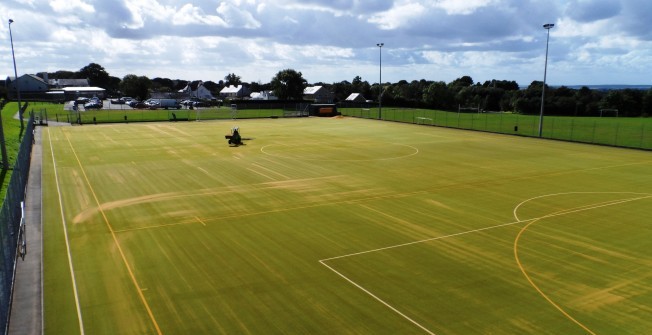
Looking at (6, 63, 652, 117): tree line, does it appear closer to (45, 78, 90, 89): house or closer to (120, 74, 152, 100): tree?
(120, 74, 152, 100): tree

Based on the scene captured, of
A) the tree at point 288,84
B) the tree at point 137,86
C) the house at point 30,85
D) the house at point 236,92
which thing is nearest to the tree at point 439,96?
the tree at point 288,84

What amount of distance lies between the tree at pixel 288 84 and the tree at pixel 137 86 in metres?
40.5

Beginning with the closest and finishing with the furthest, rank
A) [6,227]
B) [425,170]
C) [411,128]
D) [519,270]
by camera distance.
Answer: [6,227], [519,270], [425,170], [411,128]

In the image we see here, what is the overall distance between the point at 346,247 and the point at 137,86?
14172cm

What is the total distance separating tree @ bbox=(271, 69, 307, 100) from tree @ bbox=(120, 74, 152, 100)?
40525mm

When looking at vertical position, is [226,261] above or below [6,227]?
below

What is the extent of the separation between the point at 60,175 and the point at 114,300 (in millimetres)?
20743

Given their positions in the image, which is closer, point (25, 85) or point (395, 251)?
point (395, 251)

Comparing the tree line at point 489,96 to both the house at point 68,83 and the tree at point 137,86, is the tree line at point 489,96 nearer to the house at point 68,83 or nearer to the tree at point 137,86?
the tree at point 137,86

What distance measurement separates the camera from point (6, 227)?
1450 cm

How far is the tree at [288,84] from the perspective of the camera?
134875mm

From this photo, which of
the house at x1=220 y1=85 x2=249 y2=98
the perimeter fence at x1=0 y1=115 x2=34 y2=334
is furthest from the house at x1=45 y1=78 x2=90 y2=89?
the perimeter fence at x1=0 y1=115 x2=34 y2=334

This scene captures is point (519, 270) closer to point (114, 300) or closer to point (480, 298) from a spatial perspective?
point (480, 298)

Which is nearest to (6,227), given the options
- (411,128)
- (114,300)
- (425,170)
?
(114,300)
